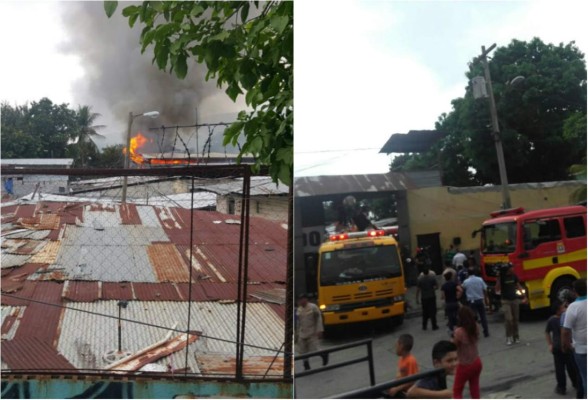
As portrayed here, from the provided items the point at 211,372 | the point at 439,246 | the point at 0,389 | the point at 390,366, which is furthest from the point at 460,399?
the point at 0,389

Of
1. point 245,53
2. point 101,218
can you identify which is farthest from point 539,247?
point 101,218

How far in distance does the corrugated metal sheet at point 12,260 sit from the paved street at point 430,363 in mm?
2379

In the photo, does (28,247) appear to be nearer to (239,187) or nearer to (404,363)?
(239,187)

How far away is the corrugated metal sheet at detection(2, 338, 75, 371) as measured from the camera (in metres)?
3.09

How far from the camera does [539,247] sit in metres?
1.70

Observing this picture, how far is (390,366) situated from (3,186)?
2519 millimetres

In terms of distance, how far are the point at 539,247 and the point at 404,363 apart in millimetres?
589

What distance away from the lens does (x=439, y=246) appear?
1633 mm

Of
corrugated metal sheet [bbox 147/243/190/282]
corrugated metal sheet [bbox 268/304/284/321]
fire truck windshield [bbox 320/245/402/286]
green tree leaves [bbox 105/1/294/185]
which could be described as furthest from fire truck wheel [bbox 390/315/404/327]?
corrugated metal sheet [bbox 147/243/190/282]

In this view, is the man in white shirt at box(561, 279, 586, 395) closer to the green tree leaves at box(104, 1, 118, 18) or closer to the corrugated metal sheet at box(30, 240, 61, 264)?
the green tree leaves at box(104, 1, 118, 18)

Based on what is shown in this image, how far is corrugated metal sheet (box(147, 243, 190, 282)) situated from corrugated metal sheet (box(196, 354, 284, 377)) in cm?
55

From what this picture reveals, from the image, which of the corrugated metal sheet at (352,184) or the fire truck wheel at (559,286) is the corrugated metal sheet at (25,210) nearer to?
the corrugated metal sheet at (352,184)

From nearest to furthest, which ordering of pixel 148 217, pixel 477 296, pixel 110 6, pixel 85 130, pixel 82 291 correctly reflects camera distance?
1. pixel 477 296
2. pixel 110 6
3. pixel 85 130
4. pixel 82 291
5. pixel 148 217

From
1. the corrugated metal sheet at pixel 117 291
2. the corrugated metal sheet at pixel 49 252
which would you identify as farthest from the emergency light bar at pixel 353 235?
the corrugated metal sheet at pixel 49 252
